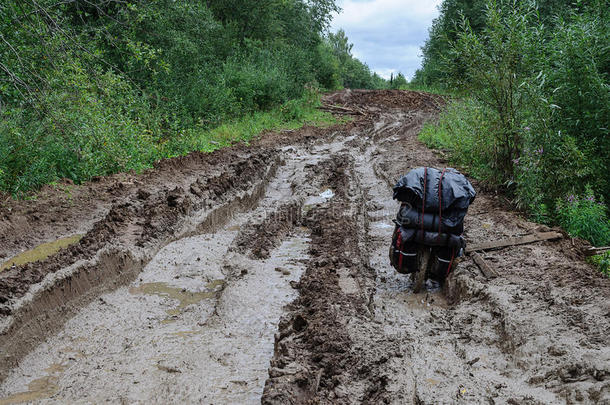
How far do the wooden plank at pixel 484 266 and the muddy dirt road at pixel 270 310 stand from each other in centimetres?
8

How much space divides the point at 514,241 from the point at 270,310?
11.3ft

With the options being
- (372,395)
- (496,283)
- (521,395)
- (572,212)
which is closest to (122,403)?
(372,395)

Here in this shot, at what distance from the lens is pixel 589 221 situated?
6430 millimetres

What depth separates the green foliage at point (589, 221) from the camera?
6375mm

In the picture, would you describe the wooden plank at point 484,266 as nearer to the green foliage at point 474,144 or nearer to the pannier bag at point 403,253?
the pannier bag at point 403,253

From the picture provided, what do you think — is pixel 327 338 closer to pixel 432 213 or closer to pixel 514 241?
pixel 432 213

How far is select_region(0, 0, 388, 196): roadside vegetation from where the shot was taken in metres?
8.09

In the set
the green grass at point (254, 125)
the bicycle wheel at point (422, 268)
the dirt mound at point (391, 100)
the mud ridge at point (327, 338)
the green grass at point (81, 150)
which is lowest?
the mud ridge at point (327, 338)

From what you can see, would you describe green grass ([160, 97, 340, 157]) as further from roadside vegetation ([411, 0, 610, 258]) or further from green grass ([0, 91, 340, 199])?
roadside vegetation ([411, 0, 610, 258])

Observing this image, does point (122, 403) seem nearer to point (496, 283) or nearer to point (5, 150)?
point (496, 283)

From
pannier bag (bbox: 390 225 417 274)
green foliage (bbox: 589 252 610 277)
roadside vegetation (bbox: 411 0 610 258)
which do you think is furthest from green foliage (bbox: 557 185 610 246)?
pannier bag (bbox: 390 225 417 274)

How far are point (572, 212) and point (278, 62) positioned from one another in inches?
793

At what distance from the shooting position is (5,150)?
8180 millimetres

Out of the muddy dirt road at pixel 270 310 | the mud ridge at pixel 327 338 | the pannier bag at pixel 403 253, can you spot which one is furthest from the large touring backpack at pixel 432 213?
the mud ridge at pixel 327 338
